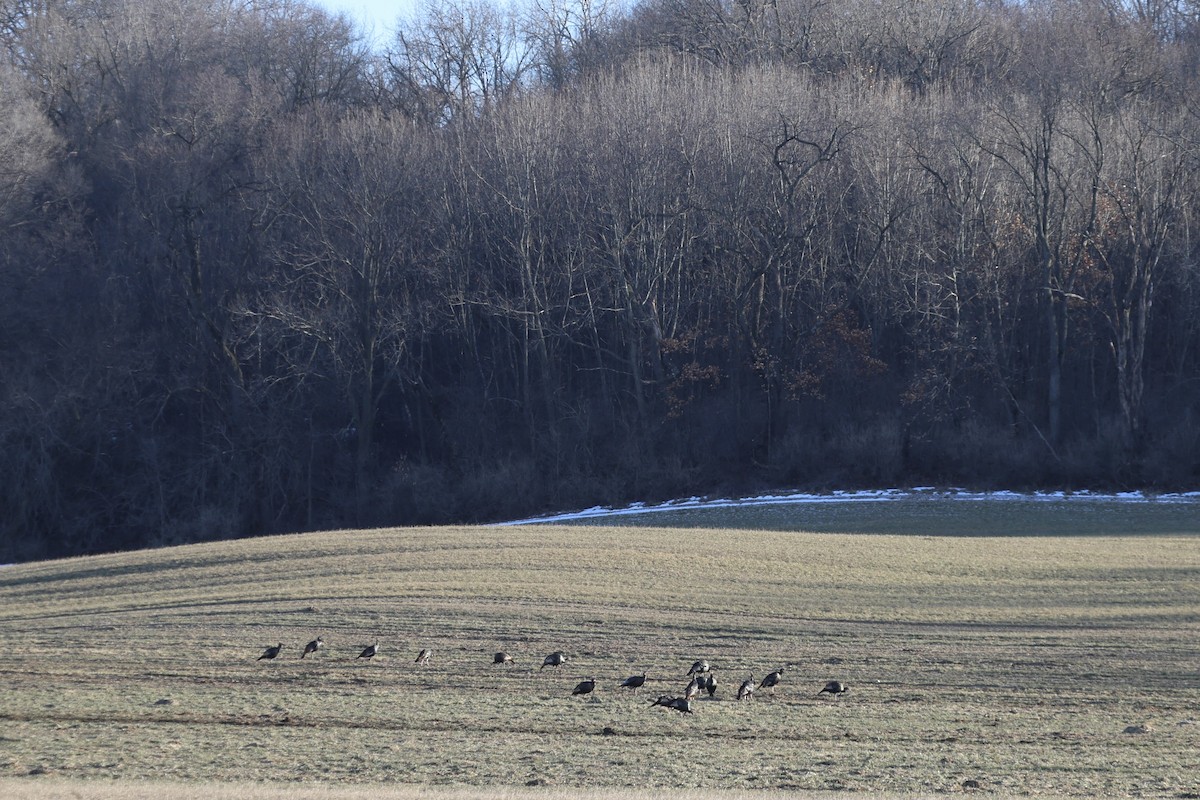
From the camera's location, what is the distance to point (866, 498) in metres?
38.8

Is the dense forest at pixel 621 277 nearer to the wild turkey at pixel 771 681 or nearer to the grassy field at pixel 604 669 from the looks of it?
the grassy field at pixel 604 669

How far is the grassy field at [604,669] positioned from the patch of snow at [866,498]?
918cm

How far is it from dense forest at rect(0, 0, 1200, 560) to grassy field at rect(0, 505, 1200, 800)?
17.0 metres

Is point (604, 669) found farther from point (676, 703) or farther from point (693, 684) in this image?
point (676, 703)

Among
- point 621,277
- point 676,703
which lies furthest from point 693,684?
point 621,277

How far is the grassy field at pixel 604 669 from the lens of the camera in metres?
11.2

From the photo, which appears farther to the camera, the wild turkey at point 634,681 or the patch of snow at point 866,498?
the patch of snow at point 866,498

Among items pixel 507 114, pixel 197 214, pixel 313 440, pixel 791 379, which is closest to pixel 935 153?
pixel 791 379

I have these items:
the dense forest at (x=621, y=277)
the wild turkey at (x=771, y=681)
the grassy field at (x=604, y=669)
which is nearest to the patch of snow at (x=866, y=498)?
the dense forest at (x=621, y=277)

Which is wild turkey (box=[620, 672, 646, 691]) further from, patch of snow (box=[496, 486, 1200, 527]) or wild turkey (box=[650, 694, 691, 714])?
patch of snow (box=[496, 486, 1200, 527])

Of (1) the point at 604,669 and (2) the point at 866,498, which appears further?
(2) the point at 866,498

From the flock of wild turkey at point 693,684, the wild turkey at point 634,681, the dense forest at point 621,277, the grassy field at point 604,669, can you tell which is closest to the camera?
the grassy field at point 604,669

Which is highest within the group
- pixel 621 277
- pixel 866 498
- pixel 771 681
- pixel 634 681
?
pixel 621 277

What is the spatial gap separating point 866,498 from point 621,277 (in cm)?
1400
